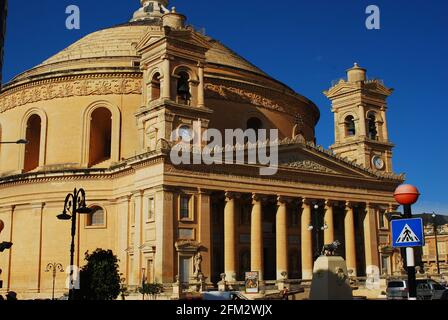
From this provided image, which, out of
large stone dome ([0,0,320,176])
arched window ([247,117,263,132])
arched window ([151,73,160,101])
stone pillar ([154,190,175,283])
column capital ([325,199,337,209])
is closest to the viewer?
stone pillar ([154,190,175,283])

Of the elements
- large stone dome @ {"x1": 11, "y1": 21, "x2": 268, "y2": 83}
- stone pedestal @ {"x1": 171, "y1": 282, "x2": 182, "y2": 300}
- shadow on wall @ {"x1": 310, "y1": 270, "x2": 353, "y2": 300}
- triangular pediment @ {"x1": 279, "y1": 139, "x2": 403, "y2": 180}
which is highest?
large stone dome @ {"x1": 11, "y1": 21, "x2": 268, "y2": 83}

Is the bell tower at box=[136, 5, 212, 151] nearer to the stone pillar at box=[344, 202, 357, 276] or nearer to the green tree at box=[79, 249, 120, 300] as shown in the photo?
the green tree at box=[79, 249, 120, 300]

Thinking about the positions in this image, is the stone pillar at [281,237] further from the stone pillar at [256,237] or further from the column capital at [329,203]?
the column capital at [329,203]

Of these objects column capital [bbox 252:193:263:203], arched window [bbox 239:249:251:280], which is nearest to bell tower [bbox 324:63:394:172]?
column capital [bbox 252:193:263:203]

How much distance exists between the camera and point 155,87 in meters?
44.5

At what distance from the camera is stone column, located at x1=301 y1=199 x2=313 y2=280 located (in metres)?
45.8

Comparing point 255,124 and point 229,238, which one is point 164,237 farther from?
point 255,124

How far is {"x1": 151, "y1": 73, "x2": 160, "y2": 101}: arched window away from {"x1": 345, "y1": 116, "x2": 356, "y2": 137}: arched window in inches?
798

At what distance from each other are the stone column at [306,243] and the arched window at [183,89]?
11.8m

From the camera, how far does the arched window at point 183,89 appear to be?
1740 inches

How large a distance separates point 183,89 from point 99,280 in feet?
57.2

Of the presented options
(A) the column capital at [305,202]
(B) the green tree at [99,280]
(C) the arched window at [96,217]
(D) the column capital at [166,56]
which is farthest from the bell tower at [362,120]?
(B) the green tree at [99,280]

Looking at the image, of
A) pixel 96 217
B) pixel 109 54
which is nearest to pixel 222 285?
pixel 96 217

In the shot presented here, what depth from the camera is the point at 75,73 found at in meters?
51.0
